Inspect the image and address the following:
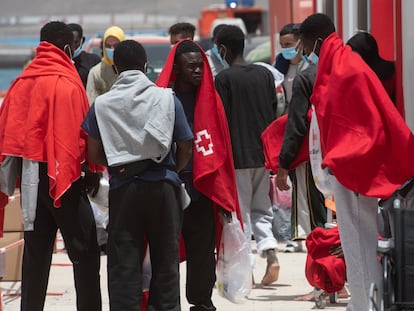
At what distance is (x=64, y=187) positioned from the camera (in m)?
6.65

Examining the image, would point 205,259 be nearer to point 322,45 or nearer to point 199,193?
point 199,193

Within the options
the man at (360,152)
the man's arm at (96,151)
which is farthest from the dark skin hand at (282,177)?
the man's arm at (96,151)

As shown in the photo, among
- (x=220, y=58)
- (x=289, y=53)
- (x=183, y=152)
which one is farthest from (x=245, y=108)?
(x=183, y=152)

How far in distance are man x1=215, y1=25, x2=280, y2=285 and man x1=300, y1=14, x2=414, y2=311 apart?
269cm

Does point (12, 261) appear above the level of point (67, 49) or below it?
below

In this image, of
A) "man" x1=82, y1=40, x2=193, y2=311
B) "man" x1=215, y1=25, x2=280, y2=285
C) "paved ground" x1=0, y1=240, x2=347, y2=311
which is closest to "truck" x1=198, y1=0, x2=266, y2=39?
"paved ground" x1=0, y1=240, x2=347, y2=311

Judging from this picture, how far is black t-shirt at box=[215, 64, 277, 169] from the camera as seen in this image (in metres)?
8.99

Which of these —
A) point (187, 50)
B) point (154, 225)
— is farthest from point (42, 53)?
point (154, 225)

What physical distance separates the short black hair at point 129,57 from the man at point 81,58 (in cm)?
356

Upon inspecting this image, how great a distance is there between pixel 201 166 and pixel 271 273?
2.37 metres

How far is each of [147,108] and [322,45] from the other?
38.2 inches

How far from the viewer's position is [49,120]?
674 cm

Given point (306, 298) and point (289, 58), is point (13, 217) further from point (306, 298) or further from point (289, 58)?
point (289, 58)

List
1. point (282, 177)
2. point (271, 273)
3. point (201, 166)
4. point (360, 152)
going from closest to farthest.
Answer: point (360, 152), point (201, 166), point (282, 177), point (271, 273)
